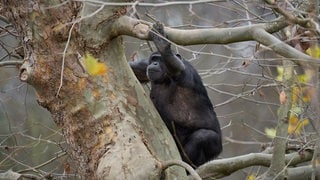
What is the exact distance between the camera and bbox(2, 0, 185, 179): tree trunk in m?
5.16

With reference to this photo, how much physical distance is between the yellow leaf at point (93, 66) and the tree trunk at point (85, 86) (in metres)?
0.06

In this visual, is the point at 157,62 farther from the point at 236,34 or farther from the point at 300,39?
the point at 236,34

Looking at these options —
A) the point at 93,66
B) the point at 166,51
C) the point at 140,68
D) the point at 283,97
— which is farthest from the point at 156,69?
the point at 93,66

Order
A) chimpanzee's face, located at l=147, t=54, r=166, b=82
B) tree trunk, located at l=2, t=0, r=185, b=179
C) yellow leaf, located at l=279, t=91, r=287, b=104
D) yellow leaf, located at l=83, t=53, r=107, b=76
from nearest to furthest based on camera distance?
yellow leaf, located at l=83, t=53, r=107, b=76
tree trunk, located at l=2, t=0, r=185, b=179
yellow leaf, located at l=279, t=91, r=287, b=104
chimpanzee's face, located at l=147, t=54, r=166, b=82

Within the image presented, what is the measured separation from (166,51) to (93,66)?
1132 mm

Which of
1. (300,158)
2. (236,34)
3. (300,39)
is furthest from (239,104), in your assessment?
(236,34)

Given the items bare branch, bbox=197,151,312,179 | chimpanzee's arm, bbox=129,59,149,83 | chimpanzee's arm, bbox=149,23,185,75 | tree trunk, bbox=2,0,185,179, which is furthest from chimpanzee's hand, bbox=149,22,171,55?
bare branch, bbox=197,151,312,179

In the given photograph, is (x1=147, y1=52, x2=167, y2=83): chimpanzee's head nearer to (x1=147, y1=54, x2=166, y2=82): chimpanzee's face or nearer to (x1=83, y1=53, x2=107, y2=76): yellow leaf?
(x1=147, y1=54, x2=166, y2=82): chimpanzee's face

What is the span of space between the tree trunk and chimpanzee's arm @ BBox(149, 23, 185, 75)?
0.33 metres

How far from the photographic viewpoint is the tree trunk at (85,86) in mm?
5164

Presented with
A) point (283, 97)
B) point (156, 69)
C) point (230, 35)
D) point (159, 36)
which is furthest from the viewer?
point (156, 69)

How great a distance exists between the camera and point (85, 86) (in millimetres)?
5215

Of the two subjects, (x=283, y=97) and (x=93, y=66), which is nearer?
(x=93, y=66)

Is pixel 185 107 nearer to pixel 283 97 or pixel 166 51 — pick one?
pixel 283 97
